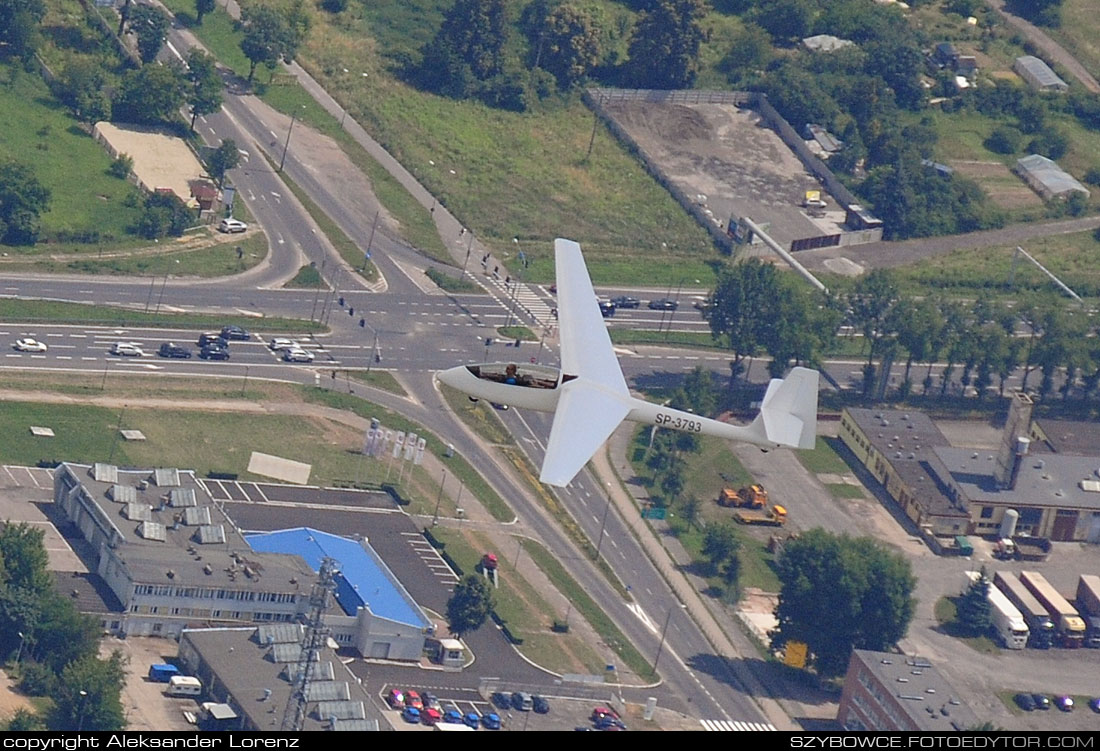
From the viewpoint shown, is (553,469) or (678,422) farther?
(678,422)

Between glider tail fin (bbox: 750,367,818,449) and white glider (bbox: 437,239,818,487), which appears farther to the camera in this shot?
glider tail fin (bbox: 750,367,818,449)

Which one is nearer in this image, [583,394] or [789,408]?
[583,394]

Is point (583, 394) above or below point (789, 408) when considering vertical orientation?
above

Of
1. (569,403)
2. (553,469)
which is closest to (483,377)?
(569,403)
